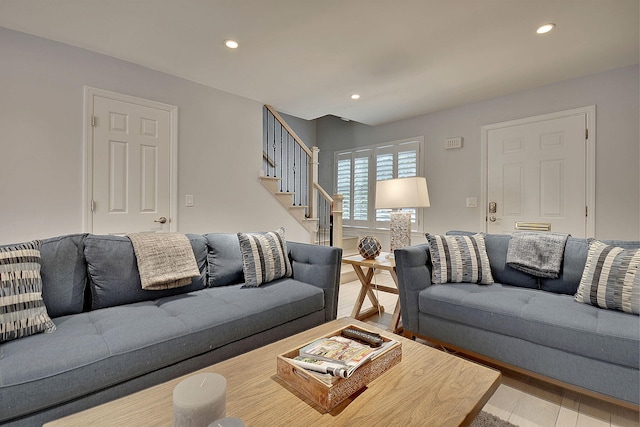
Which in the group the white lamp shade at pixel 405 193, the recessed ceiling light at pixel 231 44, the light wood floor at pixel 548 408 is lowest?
the light wood floor at pixel 548 408

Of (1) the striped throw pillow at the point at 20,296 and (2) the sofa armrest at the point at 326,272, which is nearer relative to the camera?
(1) the striped throw pillow at the point at 20,296

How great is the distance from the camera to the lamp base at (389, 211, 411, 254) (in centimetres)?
295

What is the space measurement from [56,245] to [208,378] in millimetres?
1539

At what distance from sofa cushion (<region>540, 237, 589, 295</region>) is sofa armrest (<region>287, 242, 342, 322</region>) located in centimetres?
154

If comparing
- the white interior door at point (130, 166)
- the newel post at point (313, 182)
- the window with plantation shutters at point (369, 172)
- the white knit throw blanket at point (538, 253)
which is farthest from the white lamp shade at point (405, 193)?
the white interior door at point (130, 166)

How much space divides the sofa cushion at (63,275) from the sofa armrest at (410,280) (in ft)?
6.73

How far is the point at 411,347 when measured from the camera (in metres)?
1.42

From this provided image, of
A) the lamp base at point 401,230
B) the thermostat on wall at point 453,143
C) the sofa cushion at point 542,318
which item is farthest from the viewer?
the thermostat on wall at point 453,143

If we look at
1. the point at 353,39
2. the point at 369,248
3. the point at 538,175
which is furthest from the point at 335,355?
the point at 538,175

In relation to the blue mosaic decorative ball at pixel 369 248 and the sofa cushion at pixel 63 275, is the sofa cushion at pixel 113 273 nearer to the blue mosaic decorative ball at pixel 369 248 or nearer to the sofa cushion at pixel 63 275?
the sofa cushion at pixel 63 275

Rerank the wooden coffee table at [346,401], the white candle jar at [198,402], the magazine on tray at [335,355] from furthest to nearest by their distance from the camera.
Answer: the magazine on tray at [335,355]
the wooden coffee table at [346,401]
the white candle jar at [198,402]

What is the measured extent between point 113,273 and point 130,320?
0.45m

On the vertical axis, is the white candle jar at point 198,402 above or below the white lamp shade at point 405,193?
below

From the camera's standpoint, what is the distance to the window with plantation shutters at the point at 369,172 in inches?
188
